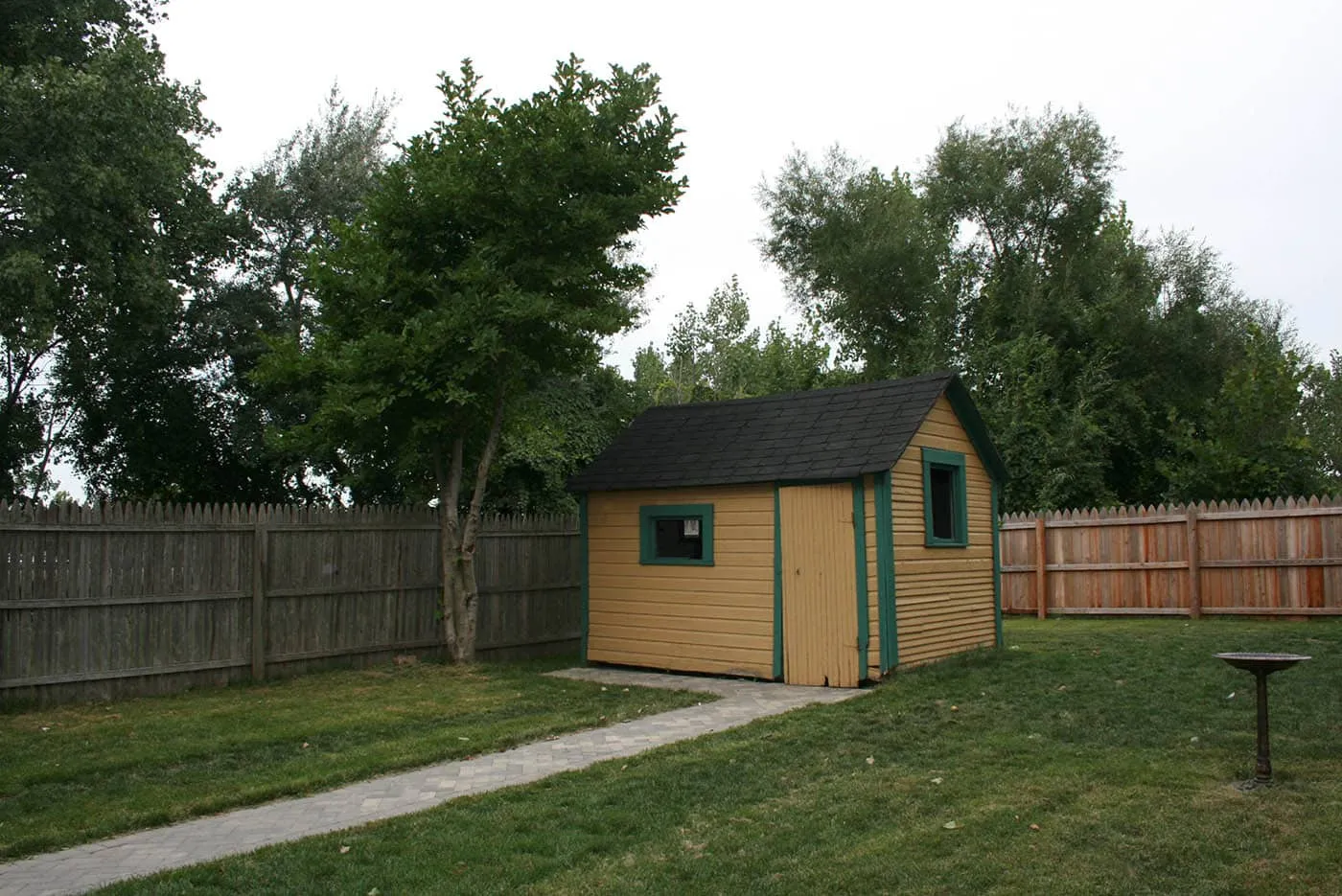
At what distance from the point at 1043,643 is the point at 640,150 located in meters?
8.05

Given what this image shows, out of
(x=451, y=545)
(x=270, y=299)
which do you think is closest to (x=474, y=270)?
(x=451, y=545)

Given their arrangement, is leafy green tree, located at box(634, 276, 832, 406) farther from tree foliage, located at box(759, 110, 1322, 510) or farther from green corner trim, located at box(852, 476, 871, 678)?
green corner trim, located at box(852, 476, 871, 678)

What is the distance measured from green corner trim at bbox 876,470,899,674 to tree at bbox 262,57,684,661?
380 cm

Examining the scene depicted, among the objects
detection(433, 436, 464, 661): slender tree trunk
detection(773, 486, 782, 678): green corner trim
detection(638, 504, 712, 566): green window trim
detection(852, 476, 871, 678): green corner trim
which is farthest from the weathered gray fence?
detection(852, 476, 871, 678): green corner trim

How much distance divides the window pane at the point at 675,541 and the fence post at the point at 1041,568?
315 inches

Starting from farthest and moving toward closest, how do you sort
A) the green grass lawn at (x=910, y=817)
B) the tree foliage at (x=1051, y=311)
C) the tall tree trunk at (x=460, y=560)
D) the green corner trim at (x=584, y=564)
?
the tree foliage at (x=1051, y=311), the green corner trim at (x=584, y=564), the tall tree trunk at (x=460, y=560), the green grass lawn at (x=910, y=817)

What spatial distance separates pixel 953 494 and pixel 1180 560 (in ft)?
20.9

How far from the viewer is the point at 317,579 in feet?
42.2

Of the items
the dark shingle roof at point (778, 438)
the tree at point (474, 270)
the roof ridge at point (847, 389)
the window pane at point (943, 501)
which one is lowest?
the window pane at point (943, 501)

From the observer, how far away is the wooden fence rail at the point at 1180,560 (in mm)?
16047

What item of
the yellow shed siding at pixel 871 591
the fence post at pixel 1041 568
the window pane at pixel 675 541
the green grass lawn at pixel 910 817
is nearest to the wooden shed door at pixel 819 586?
the yellow shed siding at pixel 871 591

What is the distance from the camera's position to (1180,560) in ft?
56.6

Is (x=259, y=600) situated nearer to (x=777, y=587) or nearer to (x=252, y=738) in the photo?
(x=252, y=738)

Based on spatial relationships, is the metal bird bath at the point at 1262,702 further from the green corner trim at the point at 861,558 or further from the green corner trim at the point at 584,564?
the green corner trim at the point at 584,564
